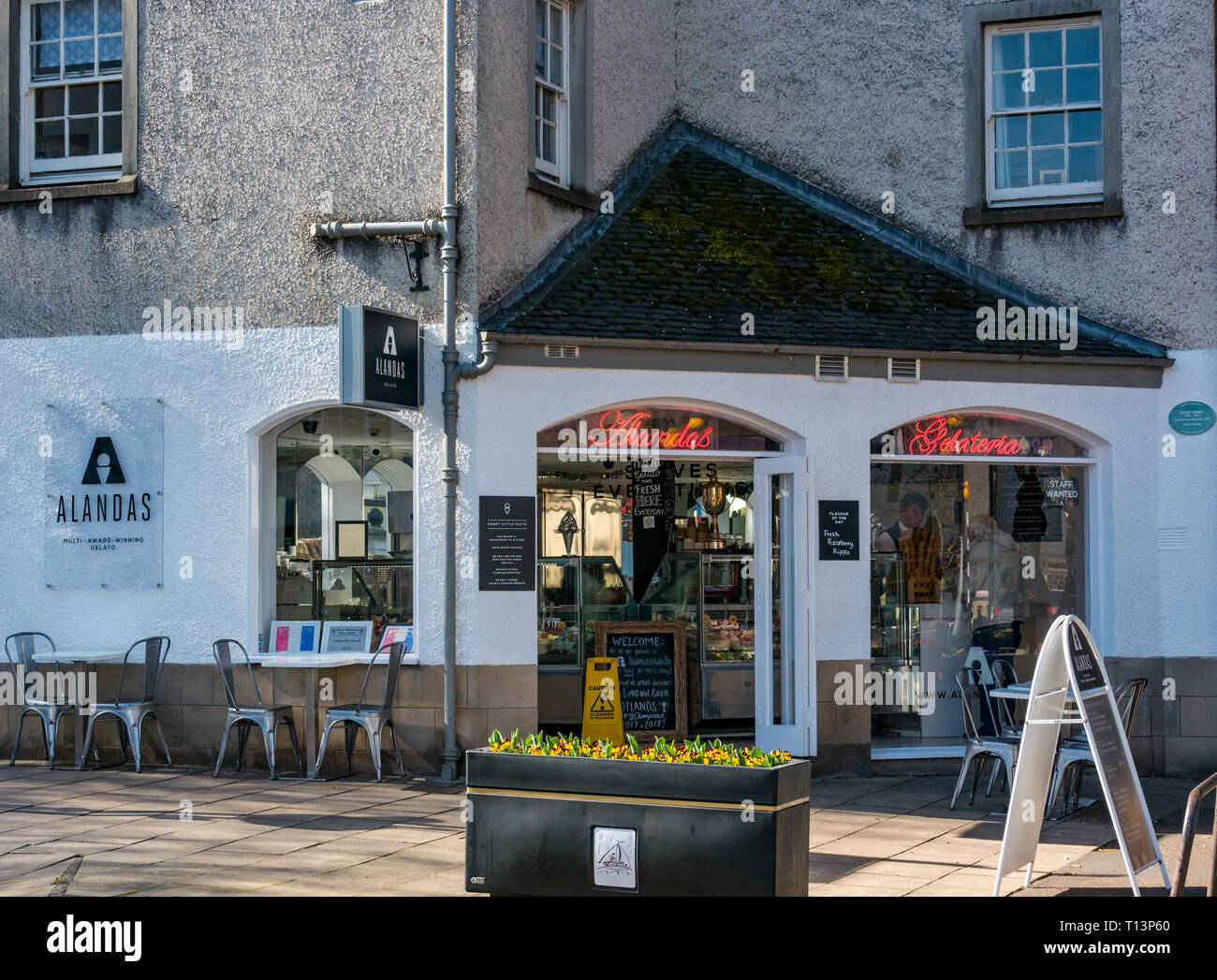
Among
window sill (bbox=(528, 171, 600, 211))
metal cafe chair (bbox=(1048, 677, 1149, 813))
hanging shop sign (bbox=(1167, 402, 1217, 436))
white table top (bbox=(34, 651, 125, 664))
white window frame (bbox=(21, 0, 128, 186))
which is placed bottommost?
metal cafe chair (bbox=(1048, 677, 1149, 813))

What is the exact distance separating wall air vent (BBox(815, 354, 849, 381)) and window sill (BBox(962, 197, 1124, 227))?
2243 millimetres

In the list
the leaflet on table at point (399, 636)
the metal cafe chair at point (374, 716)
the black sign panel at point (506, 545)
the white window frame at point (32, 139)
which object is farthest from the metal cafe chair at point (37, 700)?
the white window frame at point (32, 139)

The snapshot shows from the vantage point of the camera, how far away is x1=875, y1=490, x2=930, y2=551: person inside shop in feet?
41.4

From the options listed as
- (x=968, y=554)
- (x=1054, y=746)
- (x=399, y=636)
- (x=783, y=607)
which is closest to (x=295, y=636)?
(x=399, y=636)

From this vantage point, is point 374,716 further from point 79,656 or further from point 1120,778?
point 1120,778

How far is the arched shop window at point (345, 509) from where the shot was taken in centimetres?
1166

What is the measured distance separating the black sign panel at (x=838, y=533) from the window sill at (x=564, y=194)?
341 centimetres

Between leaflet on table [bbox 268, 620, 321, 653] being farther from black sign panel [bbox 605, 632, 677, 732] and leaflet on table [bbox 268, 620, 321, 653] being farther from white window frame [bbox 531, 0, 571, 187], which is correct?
white window frame [bbox 531, 0, 571, 187]

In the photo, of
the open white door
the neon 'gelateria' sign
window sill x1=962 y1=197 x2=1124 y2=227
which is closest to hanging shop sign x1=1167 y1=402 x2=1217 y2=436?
the neon 'gelateria' sign

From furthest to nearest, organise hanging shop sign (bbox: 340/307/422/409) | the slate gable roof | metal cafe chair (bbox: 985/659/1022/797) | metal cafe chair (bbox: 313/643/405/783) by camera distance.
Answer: the slate gable roof
metal cafe chair (bbox: 313/643/405/783)
metal cafe chair (bbox: 985/659/1022/797)
hanging shop sign (bbox: 340/307/422/409)

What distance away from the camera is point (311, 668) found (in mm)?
11055

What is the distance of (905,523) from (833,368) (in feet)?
6.09

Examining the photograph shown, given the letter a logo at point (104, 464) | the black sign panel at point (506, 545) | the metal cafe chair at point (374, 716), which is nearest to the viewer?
the metal cafe chair at point (374, 716)

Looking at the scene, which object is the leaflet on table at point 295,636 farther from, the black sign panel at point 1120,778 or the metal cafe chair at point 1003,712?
the black sign panel at point 1120,778
